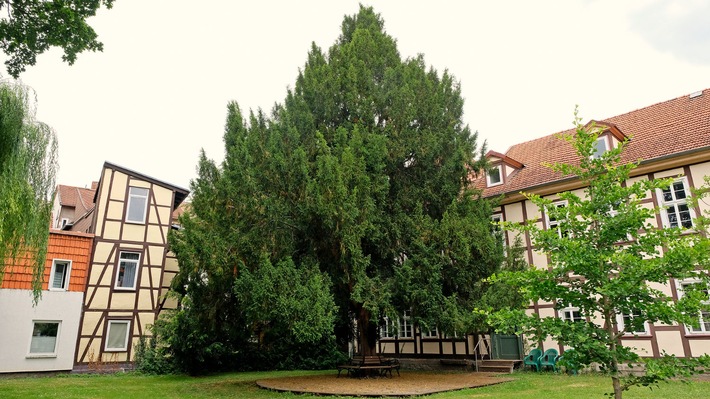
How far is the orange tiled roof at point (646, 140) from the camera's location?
1473 centimetres

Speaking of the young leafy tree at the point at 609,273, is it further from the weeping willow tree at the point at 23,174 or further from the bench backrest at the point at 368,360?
the weeping willow tree at the point at 23,174

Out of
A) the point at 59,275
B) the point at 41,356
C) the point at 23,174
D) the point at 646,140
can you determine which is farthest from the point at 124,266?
the point at 646,140

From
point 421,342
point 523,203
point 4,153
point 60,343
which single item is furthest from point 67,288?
point 523,203

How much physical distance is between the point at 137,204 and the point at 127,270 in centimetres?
276

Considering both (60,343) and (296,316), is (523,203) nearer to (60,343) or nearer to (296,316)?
(296,316)

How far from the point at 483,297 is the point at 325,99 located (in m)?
7.92

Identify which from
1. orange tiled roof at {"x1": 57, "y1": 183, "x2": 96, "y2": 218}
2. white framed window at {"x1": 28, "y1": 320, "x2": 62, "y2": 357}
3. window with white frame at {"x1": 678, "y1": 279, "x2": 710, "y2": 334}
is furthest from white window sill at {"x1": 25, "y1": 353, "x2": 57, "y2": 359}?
window with white frame at {"x1": 678, "y1": 279, "x2": 710, "y2": 334}

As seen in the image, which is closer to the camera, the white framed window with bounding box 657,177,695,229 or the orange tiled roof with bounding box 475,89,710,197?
the white framed window with bounding box 657,177,695,229

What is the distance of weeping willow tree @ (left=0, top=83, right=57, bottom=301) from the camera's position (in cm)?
892

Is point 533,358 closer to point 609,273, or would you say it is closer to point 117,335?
point 609,273

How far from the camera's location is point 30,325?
16.5 meters

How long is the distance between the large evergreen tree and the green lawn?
1.78m

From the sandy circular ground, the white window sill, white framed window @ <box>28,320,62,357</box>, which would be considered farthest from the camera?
white framed window @ <box>28,320,62,357</box>

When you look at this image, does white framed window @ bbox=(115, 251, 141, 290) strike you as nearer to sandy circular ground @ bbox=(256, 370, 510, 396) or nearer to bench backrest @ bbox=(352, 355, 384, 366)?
sandy circular ground @ bbox=(256, 370, 510, 396)
